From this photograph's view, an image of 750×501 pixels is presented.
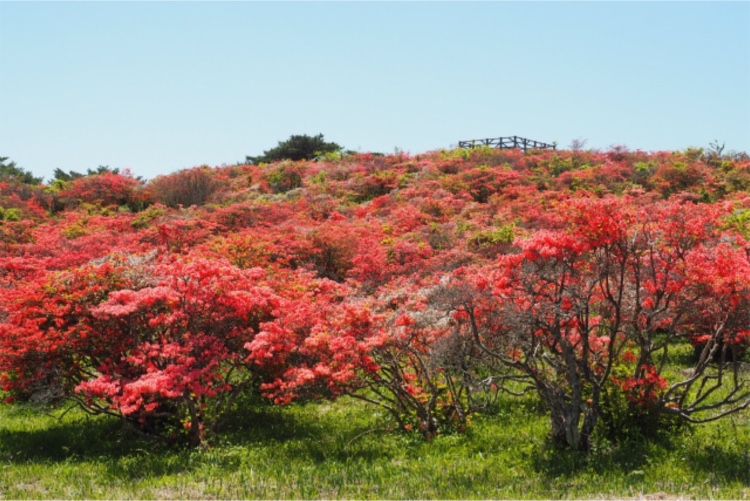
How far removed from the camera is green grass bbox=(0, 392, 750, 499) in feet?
25.4

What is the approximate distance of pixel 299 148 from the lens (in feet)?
161

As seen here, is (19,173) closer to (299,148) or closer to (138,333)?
(299,148)

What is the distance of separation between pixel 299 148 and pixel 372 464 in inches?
1650

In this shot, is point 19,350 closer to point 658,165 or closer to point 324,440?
point 324,440

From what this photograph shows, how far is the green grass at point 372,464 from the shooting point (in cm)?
775

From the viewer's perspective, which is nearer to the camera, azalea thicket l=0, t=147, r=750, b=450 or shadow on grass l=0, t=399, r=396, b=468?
azalea thicket l=0, t=147, r=750, b=450

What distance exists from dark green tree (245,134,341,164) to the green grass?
3863 cm

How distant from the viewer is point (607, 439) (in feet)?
30.1

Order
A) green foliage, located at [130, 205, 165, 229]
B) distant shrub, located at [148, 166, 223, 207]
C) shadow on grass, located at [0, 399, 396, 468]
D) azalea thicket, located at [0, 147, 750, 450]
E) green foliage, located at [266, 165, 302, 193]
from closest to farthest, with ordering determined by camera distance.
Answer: azalea thicket, located at [0, 147, 750, 450] < shadow on grass, located at [0, 399, 396, 468] < green foliage, located at [130, 205, 165, 229] < distant shrub, located at [148, 166, 223, 207] < green foliage, located at [266, 165, 302, 193]

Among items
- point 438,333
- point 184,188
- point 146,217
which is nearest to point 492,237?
point 438,333

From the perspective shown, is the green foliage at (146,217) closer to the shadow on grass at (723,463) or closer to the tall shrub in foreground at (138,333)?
the tall shrub in foreground at (138,333)

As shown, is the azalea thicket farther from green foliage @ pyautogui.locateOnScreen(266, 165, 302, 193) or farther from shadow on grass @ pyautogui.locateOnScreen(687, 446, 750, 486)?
green foliage @ pyautogui.locateOnScreen(266, 165, 302, 193)

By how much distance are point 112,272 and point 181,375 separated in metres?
2.75

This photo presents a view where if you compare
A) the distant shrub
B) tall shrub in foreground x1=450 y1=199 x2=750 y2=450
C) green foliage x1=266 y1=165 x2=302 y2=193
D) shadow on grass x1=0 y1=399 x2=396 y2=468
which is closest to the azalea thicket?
tall shrub in foreground x1=450 y1=199 x2=750 y2=450
